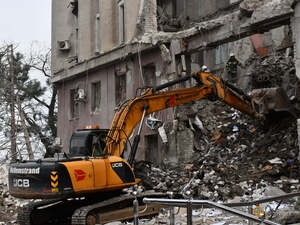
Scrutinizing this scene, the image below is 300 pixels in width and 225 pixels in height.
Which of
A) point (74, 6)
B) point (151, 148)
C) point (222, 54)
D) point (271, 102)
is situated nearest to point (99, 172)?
point (271, 102)

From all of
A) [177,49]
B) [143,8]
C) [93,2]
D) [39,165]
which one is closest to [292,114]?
[177,49]

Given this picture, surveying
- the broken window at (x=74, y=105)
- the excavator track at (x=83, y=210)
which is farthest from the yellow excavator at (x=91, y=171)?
the broken window at (x=74, y=105)

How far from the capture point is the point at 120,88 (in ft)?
65.7

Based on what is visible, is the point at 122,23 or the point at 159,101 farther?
the point at 122,23

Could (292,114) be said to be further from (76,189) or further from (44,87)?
(44,87)

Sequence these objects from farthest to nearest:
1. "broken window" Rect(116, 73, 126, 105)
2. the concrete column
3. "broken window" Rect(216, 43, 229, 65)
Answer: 1. "broken window" Rect(216, 43, 229, 65)
2. "broken window" Rect(116, 73, 126, 105)
3. the concrete column

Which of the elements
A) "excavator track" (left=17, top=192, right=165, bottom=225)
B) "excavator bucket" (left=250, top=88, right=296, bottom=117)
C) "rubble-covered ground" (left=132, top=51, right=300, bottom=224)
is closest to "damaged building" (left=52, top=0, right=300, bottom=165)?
"rubble-covered ground" (left=132, top=51, right=300, bottom=224)

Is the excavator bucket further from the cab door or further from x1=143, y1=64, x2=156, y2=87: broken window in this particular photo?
the cab door

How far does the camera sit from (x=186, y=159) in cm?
1630

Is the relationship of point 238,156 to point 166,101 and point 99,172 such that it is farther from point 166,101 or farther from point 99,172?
point 99,172

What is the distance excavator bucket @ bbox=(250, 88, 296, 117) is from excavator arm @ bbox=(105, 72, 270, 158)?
584 mm

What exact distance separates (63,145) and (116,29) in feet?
21.4

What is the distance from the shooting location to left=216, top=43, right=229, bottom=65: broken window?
2339 centimetres

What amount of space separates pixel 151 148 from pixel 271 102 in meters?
5.19
